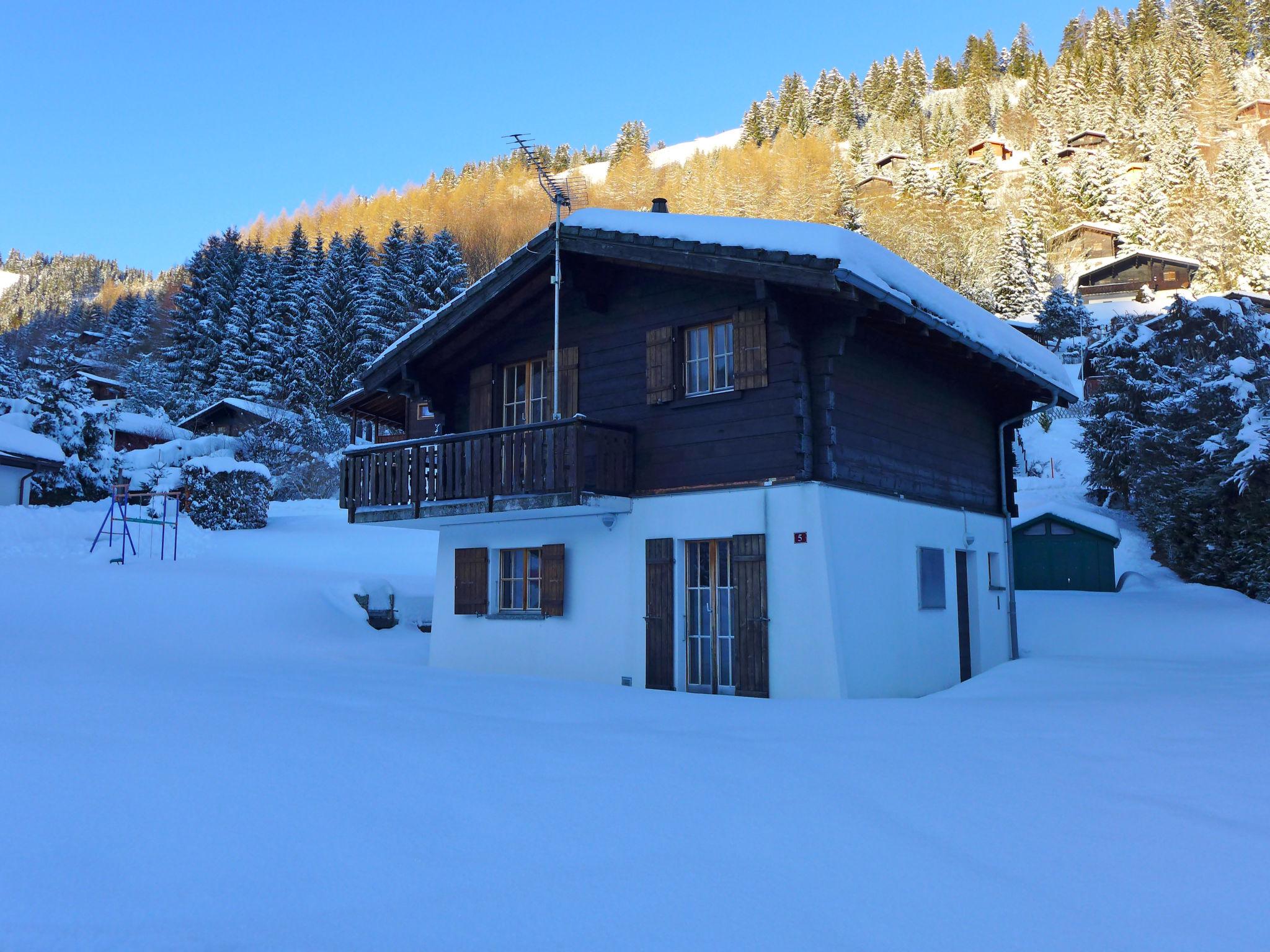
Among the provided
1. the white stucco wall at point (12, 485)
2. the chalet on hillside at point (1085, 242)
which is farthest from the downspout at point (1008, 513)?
the chalet on hillside at point (1085, 242)

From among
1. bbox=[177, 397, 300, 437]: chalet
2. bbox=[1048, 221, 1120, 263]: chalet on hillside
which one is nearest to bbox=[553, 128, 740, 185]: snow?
bbox=[1048, 221, 1120, 263]: chalet on hillside

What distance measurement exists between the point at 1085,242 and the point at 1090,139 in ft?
74.8

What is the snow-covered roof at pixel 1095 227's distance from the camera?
6956 cm

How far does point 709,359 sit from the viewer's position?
12.5 m

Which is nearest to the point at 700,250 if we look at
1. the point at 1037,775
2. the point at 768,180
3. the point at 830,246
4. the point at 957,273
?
the point at 830,246

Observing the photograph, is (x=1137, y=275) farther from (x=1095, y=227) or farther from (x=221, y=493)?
(x=221, y=493)

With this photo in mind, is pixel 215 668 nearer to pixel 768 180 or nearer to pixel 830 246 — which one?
pixel 830 246

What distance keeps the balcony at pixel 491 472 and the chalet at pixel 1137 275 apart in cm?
5862

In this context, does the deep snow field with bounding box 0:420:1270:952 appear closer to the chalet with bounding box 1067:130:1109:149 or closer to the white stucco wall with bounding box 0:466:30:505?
the white stucco wall with bounding box 0:466:30:505

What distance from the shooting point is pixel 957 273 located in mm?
67688

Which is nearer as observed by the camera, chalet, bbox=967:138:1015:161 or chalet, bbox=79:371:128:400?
chalet, bbox=79:371:128:400

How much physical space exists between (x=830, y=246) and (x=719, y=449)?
A: 2855 millimetres

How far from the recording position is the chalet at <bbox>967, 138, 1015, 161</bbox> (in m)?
98.4

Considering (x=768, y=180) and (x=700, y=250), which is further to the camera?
(x=768, y=180)
